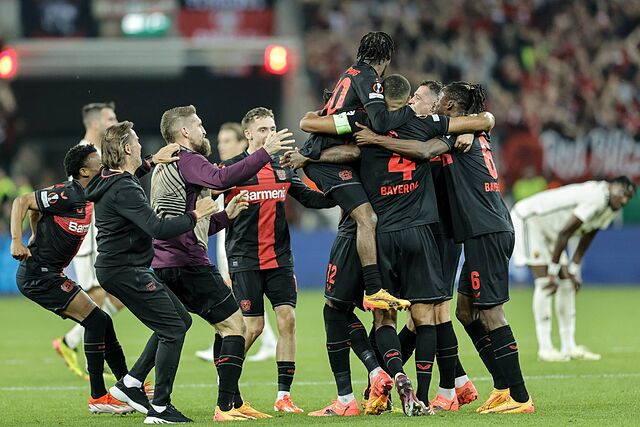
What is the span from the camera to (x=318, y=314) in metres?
18.9

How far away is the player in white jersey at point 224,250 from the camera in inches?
478

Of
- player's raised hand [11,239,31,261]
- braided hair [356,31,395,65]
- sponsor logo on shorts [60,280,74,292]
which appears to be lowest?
sponsor logo on shorts [60,280,74,292]

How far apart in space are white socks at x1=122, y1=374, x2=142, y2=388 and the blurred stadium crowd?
56.7 feet

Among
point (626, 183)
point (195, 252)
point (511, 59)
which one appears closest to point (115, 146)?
point (195, 252)

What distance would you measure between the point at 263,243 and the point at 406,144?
1.76m

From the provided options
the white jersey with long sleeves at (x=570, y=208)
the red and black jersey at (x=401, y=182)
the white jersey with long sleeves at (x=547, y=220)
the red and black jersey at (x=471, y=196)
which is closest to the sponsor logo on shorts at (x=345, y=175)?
the red and black jersey at (x=401, y=182)

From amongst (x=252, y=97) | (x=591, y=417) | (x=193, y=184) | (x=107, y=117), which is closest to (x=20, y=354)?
(x=107, y=117)

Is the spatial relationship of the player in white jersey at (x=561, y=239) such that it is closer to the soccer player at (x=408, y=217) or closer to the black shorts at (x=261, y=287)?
the black shorts at (x=261, y=287)

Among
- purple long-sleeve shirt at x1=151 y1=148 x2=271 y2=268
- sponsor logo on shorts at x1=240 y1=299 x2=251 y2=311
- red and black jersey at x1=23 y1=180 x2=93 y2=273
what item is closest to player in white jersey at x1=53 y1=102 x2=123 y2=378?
red and black jersey at x1=23 y1=180 x2=93 y2=273

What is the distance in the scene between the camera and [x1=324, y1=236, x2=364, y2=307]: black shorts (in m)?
9.38

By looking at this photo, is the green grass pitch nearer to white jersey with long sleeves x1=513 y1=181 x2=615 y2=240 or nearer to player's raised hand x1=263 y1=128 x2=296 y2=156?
white jersey with long sleeves x1=513 y1=181 x2=615 y2=240

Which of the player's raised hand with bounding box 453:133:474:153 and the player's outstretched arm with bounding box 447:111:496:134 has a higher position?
the player's outstretched arm with bounding box 447:111:496:134

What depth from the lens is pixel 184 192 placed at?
30.7 ft

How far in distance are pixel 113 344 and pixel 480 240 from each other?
3144 millimetres
